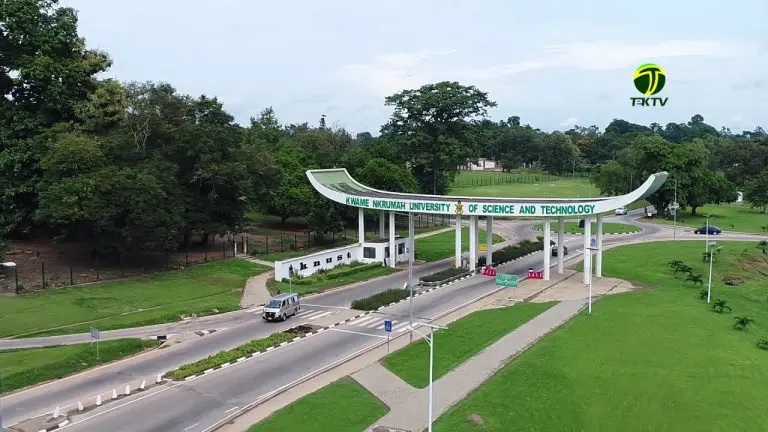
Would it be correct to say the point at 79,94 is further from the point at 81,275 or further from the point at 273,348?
the point at 273,348

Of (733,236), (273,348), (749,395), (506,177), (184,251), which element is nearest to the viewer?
(749,395)

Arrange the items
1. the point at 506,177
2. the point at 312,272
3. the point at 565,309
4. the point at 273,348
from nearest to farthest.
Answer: the point at 273,348 → the point at 565,309 → the point at 312,272 → the point at 506,177

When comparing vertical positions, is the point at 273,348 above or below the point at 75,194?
below

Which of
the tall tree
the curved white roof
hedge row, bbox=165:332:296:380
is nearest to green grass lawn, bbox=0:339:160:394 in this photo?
hedge row, bbox=165:332:296:380

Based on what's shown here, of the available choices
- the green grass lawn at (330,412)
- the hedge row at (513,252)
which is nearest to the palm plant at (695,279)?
the hedge row at (513,252)

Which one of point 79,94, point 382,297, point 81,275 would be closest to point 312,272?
point 382,297
